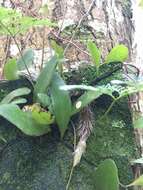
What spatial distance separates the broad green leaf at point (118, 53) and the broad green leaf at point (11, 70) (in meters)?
0.32

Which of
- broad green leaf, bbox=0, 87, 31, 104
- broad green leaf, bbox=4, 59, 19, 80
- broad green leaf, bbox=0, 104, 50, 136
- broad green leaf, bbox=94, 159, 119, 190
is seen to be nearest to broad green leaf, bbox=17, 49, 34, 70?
broad green leaf, bbox=4, 59, 19, 80

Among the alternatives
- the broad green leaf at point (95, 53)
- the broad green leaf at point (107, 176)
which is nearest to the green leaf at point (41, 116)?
the broad green leaf at point (107, 176)

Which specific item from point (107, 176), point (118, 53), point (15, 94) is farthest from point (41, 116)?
point (118, 53)

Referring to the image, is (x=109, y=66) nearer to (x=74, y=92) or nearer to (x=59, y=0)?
(x=74, y=92)

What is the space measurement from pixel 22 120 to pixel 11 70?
0.26 metres

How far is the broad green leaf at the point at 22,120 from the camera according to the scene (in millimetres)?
1052

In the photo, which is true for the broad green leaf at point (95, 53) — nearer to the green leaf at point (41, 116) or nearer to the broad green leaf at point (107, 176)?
the green leaf at point (41, 116)

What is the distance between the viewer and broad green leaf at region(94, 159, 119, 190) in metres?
1.01

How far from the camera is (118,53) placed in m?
1.32

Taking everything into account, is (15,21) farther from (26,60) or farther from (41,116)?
(41,116)

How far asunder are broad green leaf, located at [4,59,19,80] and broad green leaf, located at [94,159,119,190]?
1.44 feet

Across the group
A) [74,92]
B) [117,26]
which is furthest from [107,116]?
[117,26]

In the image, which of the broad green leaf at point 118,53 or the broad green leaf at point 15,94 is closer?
the broad green leaf at point 15,94

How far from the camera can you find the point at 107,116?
126 cm
